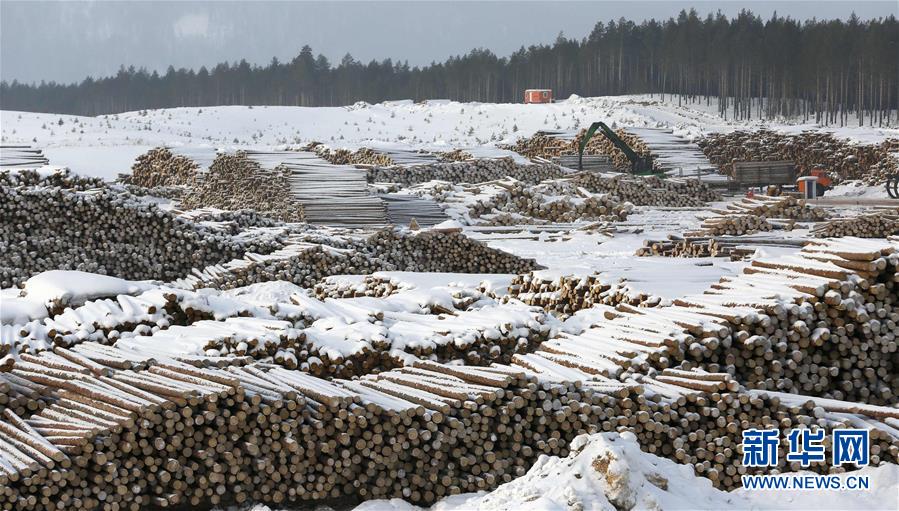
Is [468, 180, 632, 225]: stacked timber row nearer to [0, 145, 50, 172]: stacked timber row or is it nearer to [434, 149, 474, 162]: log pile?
[434, 149, 474, 162]: log pile

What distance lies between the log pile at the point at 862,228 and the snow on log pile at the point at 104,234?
36.5 feet

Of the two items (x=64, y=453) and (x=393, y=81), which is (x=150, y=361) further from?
(x=393, y=81)

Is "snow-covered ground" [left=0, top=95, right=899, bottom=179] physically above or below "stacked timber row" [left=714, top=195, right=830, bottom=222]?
above

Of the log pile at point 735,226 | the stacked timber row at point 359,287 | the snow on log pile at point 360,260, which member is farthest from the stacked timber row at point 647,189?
the stacked timber row at point 359,287

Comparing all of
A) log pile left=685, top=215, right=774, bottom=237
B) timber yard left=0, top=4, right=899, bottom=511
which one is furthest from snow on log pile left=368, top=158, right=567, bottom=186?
timber yard left=0, top=4, right=899, bottom=511

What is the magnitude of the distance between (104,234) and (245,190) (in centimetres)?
935

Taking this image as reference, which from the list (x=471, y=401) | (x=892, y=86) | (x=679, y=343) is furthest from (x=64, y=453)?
(x=892, y=86)

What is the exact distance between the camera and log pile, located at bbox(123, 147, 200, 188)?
3183cm

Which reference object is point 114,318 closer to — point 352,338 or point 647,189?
point 352,338

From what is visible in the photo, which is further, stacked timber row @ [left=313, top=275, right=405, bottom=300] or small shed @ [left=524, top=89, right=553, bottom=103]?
small shed @ [left=524, top=89, right=553, bottom=103]

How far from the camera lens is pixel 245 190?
2822 centimetres

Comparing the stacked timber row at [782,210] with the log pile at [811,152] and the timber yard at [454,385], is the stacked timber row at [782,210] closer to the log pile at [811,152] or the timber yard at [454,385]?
the timber yard at [454,385]

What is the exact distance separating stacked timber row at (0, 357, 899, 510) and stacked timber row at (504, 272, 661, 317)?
3572 millimetres

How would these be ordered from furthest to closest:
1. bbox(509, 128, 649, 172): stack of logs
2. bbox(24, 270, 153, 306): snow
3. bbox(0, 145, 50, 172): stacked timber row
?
bbox(509, 128, 649, 172): stack of logs
bbox(0, 145, 50, 172): stacked timber row
bbox(24, 270, 153, 306): snow
